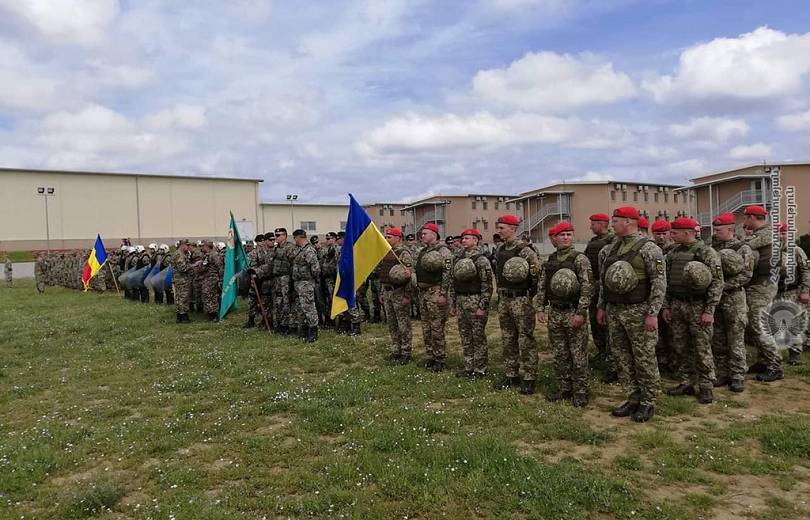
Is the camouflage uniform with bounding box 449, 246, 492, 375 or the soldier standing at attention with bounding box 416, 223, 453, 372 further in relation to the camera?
the soldier standing at attention with bounding box 416, 223, 453, 372

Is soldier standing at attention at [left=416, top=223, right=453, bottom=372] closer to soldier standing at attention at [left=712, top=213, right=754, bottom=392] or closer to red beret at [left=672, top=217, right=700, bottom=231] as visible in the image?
red beret at [left=672, top=217, right=700, bottom=231]

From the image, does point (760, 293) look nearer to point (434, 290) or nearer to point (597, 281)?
point (597, 281)

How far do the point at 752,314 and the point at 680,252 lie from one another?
64.3 inches

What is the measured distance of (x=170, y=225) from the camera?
57.1 metres

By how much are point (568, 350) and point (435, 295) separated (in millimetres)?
2280

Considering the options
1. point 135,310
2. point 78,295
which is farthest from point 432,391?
point 78,295

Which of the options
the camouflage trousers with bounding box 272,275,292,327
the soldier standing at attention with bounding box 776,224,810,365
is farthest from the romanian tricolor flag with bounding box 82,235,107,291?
the soldier standing at attention with bounding box 776,224,810,365

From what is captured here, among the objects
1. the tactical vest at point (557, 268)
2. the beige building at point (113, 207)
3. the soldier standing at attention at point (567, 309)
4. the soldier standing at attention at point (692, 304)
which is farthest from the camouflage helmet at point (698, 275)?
the beige building at point (113, 207)

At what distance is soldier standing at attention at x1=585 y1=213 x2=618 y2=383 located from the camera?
7645 millimetres

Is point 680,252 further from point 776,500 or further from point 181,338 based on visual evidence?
point 181,338

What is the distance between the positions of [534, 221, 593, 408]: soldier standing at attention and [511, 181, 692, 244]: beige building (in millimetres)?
47796

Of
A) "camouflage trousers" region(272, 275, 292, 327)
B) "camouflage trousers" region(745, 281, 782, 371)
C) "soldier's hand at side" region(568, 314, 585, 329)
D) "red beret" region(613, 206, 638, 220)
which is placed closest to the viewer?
"red beret" region(613, 206, 638, 220)

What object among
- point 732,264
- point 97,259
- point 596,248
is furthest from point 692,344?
point 97,259

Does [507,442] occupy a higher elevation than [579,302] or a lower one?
lower
